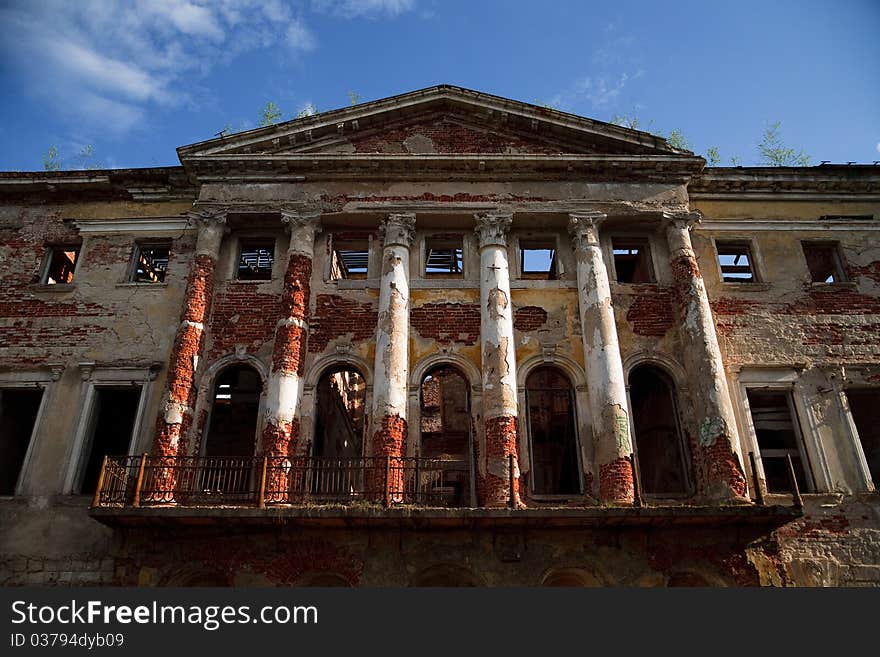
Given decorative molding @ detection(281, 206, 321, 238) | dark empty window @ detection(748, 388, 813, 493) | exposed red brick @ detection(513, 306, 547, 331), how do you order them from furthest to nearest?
decorative molding @ detection(281, 206, 321, 238) < exposed red brick @ detection(513, 306, 547, 331) < dark empty window @ detection(748, 388, 813, 493)

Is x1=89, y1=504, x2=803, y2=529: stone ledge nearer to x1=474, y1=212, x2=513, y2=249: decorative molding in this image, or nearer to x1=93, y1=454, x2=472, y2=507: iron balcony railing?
x1=93, y1=454, x2=472, y2=507: iron balcony railing

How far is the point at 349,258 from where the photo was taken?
52.4ft

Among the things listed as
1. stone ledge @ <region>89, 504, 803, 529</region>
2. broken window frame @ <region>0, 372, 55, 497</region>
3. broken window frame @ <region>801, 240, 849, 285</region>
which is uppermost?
broken window frame @ <region>801, 240, 849, 285</region>

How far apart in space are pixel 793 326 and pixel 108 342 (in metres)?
A: 13.3

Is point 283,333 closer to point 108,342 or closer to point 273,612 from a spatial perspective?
point 108,342

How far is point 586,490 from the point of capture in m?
11.7

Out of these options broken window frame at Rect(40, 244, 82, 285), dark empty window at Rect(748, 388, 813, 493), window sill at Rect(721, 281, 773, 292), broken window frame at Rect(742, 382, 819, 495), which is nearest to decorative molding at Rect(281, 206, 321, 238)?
broken window frame at Rect(40, 244, 82, 285)

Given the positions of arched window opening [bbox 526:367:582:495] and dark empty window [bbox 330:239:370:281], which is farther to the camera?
arched window opening [bbox 526:367:582:495]

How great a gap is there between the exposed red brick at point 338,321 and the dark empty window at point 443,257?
5.39ft

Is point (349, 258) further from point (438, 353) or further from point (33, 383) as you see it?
point (33, 383)

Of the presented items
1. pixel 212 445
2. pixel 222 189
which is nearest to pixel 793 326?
pixel 222 189

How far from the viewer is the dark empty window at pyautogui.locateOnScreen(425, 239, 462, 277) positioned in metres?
14.4

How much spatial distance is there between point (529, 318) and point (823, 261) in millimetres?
6878

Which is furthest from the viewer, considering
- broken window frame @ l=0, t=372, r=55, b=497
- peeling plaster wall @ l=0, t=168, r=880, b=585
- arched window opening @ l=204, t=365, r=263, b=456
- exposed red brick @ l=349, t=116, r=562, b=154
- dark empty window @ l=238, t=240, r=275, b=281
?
arched window opening @ l=204, t=365, r=263, b=456
